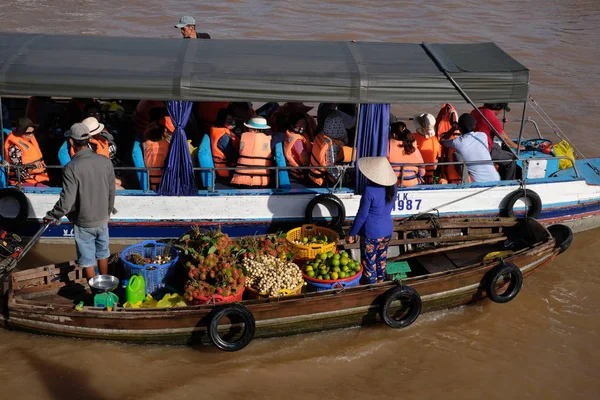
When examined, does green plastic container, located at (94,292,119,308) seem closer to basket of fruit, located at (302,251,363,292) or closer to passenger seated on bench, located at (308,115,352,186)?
basket of fruit, located at (302,251,363,292)

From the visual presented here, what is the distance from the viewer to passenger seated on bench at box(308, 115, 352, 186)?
8133 millimetres

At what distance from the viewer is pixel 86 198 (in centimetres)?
655

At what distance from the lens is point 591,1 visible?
23.9 metres

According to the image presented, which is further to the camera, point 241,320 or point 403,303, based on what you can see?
point 403,303

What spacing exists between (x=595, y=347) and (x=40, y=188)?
22.3 ft

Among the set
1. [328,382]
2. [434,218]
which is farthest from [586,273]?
[328,382]

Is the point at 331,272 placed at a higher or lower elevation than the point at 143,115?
lower

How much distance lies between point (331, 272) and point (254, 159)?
1.93 m

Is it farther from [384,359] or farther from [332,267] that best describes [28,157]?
[384,359]

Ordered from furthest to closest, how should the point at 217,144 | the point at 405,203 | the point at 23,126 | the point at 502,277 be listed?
the point at 405,203 → the point at 217,144 → the point at 23,126 → the point at 502,277

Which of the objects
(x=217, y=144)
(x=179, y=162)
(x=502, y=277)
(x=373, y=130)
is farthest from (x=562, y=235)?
(x=179, y=162)

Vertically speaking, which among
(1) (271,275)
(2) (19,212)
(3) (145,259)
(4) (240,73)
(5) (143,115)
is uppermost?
(4) (240,73)

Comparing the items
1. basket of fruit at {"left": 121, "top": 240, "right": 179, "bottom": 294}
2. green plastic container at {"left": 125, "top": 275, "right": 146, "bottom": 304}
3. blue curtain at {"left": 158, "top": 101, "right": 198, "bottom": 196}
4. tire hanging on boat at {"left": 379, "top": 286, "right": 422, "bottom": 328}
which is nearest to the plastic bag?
tire hanging on boat at {"left": 379, "top": 286, "right": 422, "bottom": 328}

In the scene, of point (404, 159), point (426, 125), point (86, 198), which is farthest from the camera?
point (426, 125)
